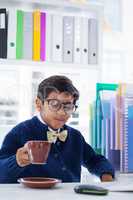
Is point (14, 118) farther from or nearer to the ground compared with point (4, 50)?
nearer to the ground

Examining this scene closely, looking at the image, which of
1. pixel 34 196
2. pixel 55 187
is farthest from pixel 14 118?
pixel 34 196

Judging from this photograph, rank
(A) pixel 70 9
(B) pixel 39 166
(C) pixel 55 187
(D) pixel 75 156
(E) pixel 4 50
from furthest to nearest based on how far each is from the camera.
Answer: (A) pixel 70 9 < (E) pixel 4 50 < (D) pixel 75 156 < (B) pixel 39 166 < (C) pixel 55 187

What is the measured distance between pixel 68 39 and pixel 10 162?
1192 millimetres

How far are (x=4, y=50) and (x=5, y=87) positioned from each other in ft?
0.90

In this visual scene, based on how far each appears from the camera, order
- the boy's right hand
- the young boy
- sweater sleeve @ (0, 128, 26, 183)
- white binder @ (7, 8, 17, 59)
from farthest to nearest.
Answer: white binder @ (7, 8, 17, 59) → the young boy → sweater sleeve @ (0, 128, 26, 183) → the boy's right hand

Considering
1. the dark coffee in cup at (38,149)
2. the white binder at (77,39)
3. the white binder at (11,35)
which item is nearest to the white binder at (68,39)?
the white binder at (77,39)

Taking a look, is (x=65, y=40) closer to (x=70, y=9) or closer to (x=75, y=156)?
(x=70, y=9)

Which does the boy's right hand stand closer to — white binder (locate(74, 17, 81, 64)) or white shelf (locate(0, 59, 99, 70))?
white shelf (locate(0, 59, 99, 70))

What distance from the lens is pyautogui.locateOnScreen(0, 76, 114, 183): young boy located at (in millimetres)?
1883

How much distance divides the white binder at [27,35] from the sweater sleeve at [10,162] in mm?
841

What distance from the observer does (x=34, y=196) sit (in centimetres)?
121

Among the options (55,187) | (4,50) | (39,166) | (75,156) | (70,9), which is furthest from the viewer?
(70,9)

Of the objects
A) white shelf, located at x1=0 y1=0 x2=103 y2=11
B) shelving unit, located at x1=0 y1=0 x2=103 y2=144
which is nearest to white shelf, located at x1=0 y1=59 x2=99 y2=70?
shelving unit, located at x1=0 y1=0 x2=103 y2=144

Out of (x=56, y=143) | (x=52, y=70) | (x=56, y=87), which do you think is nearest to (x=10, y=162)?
(x=56, y=143)
